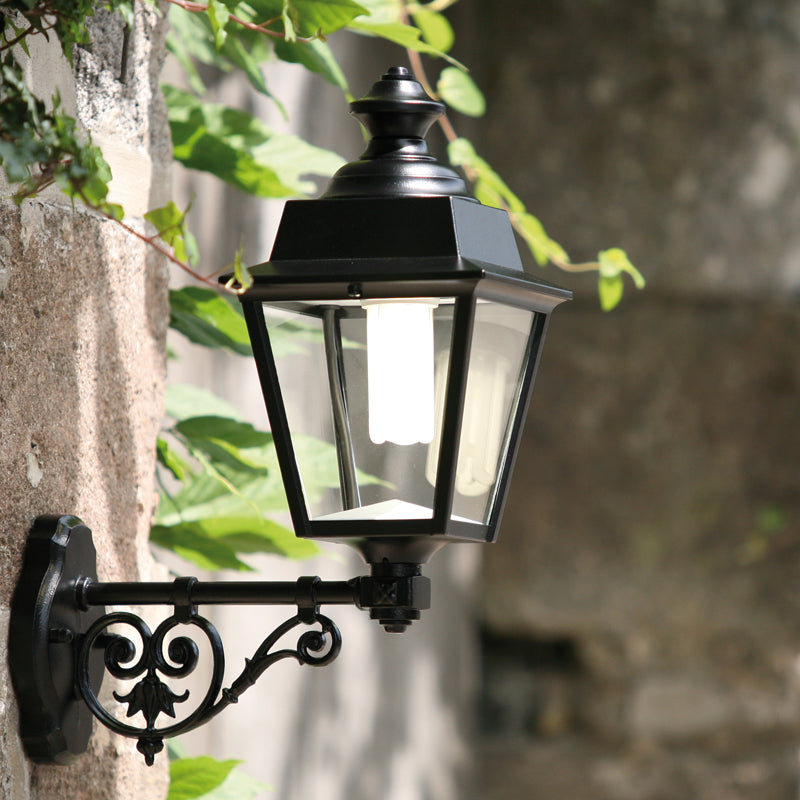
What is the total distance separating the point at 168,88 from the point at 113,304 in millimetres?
385

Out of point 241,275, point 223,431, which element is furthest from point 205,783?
point 241,275

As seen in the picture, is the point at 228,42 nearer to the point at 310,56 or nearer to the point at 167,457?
the point at 310,56

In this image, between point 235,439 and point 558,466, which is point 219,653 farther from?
point 558,466

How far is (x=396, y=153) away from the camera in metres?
0.83

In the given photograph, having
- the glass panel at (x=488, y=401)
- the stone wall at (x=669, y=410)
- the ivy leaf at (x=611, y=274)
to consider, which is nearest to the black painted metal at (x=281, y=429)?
the glass panel at (x=488, y=401)

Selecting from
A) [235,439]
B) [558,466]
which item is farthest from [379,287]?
[558,466]

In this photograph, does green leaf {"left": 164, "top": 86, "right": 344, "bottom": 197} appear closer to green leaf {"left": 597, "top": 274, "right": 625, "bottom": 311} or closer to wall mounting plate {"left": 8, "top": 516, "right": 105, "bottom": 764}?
green leaf {"left": 597, "top": 274, "right": 625, "bottom": 311}

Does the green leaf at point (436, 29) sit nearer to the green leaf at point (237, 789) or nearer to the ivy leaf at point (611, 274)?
the ivy leaf at point (611, 274)

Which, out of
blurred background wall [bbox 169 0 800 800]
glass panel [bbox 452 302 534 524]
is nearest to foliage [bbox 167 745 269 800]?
glass panel [bbox 452 302 534 524]

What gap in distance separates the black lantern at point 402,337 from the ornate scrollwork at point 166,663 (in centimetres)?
9

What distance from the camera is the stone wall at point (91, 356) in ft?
2.64

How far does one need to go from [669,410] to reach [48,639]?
2692 millimetres

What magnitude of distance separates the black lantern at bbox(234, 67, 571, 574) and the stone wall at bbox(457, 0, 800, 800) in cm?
245

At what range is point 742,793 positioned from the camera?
319 centimetres
